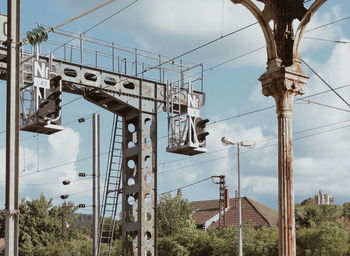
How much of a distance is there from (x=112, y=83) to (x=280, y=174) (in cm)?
1655

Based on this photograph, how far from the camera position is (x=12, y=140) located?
12.1 metres

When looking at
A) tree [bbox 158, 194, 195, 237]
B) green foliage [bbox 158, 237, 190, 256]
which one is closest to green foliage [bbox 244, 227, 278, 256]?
green foliage [bbox 158, 237, 190, 256]

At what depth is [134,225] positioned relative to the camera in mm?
25047

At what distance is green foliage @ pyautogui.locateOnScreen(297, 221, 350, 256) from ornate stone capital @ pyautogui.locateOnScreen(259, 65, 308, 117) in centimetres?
3056

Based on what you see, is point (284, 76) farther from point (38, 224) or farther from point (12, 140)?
point (38, 224)

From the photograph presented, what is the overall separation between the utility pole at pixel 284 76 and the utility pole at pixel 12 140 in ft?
15.7

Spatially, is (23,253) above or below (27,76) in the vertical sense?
below

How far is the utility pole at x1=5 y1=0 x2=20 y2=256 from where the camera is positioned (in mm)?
11852

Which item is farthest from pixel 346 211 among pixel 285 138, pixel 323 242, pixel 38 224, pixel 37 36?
pixel 285 138

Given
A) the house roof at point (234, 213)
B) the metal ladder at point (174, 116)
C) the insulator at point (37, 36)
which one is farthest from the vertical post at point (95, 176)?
the house roof at point (234, 213)

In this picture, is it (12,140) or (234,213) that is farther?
(234,213)

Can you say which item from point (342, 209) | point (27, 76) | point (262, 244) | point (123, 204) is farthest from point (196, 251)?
point (342, 209)

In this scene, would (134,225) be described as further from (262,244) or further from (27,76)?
(262,244)

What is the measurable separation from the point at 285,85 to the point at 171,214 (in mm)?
62264
